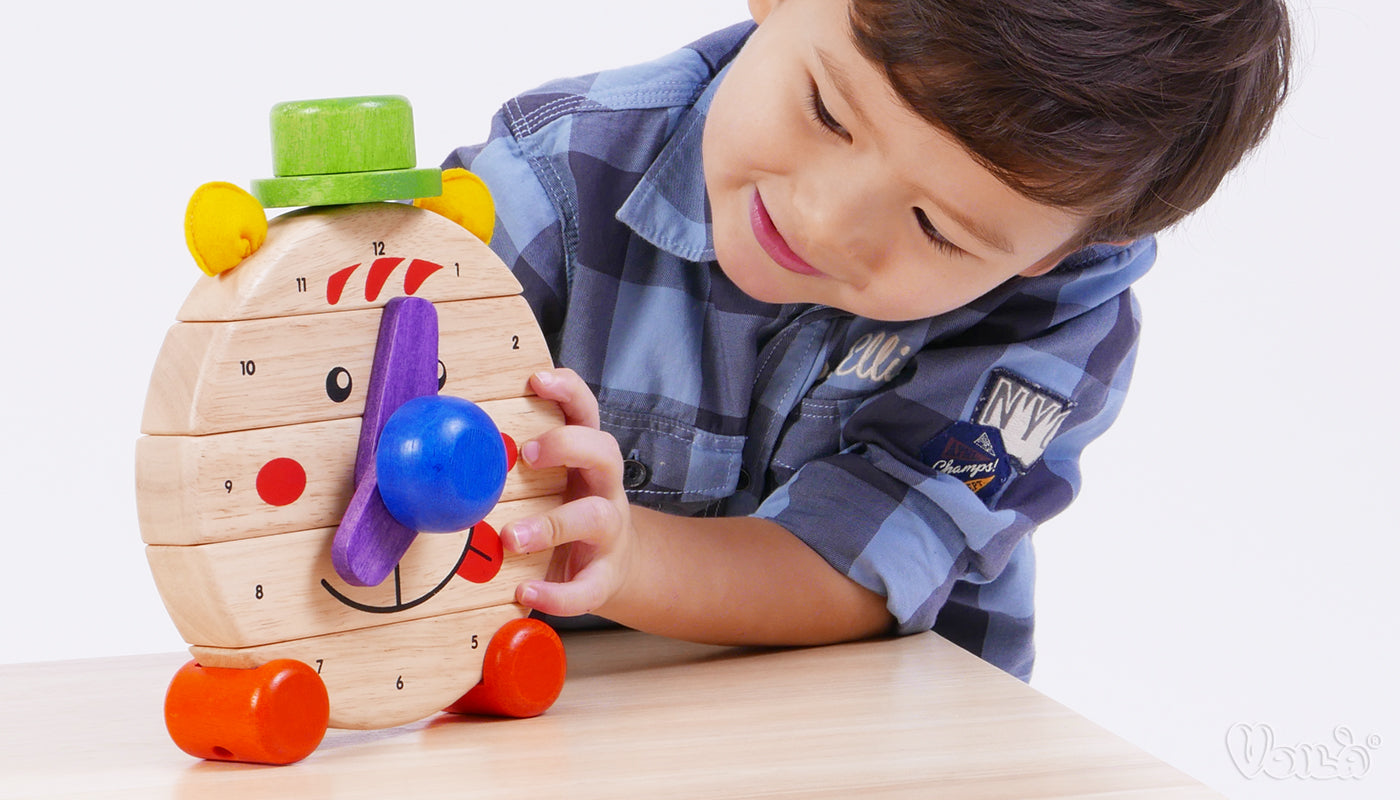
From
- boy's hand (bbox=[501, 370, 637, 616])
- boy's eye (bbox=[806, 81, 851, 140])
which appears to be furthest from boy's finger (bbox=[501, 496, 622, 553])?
boy's eye (bbox=[806, 81, 851, 140])

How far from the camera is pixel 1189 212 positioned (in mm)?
708

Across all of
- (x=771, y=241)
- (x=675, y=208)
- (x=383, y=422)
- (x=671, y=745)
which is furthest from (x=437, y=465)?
(x=675, y=208)

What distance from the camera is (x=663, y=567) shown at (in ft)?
2.27

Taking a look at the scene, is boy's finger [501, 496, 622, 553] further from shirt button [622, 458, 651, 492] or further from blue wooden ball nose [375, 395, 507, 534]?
shirt button [622, 458, 651, 492]

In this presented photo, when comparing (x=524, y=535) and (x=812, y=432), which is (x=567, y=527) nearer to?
(x=524, y=535)

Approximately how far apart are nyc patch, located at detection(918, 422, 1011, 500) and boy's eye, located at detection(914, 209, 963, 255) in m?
0.16

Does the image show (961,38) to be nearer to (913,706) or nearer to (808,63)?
(808,63)

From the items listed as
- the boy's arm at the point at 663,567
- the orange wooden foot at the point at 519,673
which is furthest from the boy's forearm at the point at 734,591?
the orange wooden foot at the point at 519,673

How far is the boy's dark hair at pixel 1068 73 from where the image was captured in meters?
0.57

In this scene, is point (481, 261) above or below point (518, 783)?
above

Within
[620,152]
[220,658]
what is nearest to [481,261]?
[220,658]

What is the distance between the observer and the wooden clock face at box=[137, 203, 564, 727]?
49 cm

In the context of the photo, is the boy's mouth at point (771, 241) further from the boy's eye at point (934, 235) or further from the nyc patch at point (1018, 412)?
the nyc patch at point (1018, 412)

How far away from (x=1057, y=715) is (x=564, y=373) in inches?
10.4
